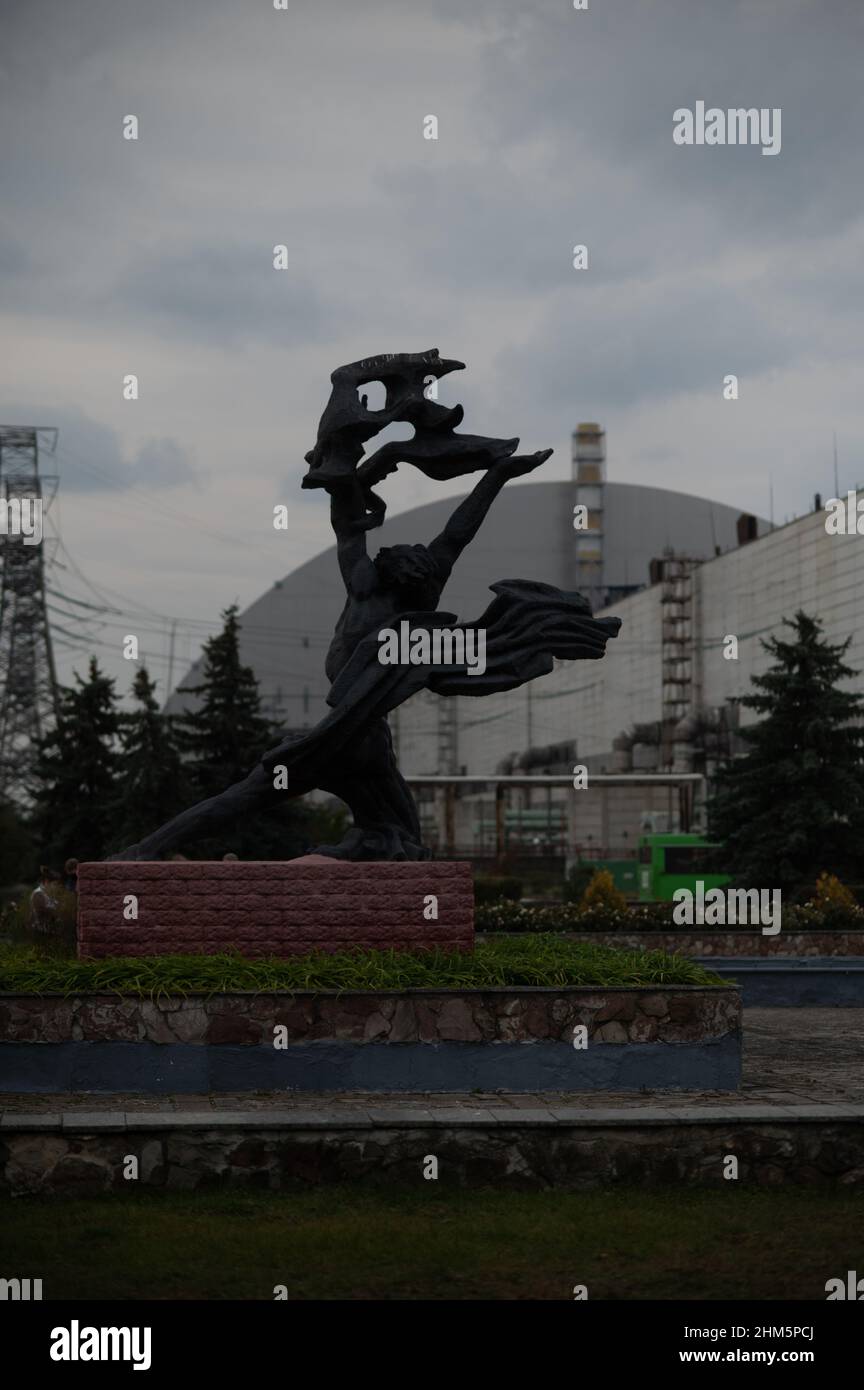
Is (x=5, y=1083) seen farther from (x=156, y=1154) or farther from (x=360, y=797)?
(x=360, y=797)

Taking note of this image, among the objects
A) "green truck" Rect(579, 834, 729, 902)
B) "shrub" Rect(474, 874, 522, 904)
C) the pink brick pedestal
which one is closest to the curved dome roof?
"green truck" Rect(579, 834, 729, 902)

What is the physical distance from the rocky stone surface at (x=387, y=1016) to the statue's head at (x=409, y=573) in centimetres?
300

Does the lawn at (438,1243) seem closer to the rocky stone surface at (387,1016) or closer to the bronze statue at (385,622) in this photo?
the rocky stone surface at (387,1016)

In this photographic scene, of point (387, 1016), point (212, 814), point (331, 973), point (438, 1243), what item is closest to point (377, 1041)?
point (387, 1016)

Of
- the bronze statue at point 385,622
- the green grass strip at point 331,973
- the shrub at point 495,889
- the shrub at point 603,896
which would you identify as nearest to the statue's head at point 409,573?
the bronze statue at point 385,622

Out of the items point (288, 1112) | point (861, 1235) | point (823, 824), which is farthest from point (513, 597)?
point (823, 824)

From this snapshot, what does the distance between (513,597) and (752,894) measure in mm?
13530

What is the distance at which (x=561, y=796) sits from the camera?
2317 inches

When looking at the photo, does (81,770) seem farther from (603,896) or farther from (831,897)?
(831,897)

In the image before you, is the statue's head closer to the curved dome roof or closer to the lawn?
the lawn

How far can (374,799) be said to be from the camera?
1112 cm

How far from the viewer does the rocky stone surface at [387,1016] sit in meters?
9.13

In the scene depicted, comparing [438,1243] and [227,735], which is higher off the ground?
[227,735]

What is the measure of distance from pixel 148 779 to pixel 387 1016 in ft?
72.8
